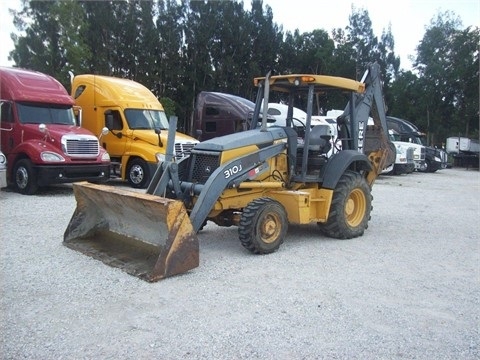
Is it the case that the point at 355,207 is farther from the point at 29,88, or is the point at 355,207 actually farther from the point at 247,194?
the point at 29,88

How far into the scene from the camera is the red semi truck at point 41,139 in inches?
422

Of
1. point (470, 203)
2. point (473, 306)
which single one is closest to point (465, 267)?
point (473, 306)

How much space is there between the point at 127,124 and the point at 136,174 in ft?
4.86

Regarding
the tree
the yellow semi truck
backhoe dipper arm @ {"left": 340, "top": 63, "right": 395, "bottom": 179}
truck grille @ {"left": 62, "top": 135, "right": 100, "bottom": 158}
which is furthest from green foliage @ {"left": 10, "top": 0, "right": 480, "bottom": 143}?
backhoe dipper arm @ {"left": 340, "top": 63, "right": 395, "bottom": 179}

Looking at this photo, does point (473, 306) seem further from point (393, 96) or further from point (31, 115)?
point (393, 96)

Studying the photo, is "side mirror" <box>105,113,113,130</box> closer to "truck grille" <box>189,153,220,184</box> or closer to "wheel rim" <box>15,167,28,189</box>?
"wheel rim" <box>15,167,28,189</box>

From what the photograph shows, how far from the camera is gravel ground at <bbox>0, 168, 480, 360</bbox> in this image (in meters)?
3.71

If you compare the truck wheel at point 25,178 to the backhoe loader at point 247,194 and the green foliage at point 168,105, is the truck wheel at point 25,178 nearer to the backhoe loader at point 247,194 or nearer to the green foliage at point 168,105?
the backhoe loader at point 247,194

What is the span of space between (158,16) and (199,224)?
96.4 ft

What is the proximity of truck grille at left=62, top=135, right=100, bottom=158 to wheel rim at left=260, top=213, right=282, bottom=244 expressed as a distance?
252 inches

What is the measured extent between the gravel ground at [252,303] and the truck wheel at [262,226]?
17 centimetres

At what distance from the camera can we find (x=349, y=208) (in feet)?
25.5

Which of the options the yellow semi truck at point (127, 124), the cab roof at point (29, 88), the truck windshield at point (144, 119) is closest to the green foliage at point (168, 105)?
the yellow semi truck at point (127, 124)

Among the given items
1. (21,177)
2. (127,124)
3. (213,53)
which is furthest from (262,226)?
(213,53)
